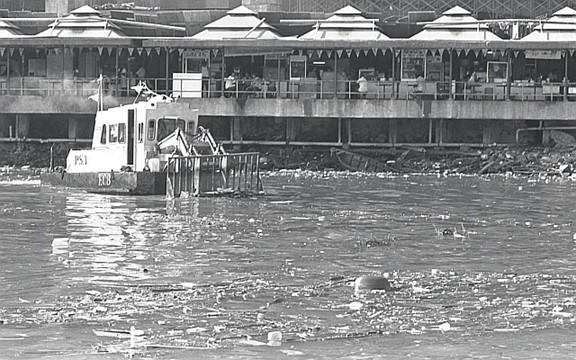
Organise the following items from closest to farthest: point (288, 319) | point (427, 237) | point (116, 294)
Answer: point (288, 319) < point (116, 294) < point (427, 237)

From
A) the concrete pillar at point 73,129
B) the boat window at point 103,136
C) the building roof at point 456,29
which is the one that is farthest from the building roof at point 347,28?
the boat window at point 103,136

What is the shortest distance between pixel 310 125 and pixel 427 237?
2910 centimetres

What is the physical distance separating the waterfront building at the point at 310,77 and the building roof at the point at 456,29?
55 mm

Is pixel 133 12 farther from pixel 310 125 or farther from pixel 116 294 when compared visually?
pixel 116 294

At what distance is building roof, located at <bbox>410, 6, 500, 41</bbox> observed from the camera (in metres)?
53.2

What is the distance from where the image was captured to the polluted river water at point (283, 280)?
515 inches

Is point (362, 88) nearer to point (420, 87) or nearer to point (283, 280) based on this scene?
point (420, 87)

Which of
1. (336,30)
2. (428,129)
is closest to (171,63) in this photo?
(336,30)

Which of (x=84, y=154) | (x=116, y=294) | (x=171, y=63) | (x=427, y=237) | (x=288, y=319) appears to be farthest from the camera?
(x=171, y=63)

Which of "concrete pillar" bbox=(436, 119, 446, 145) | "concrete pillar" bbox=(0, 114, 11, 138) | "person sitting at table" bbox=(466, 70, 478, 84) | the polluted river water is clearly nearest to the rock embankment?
"concrete pillar" bbox=(436, 119, 446, 145)

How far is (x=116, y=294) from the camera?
16.0m

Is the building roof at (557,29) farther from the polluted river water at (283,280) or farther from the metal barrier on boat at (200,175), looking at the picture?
the metal barrier on boat at (200,175)

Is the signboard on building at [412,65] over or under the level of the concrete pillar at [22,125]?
over

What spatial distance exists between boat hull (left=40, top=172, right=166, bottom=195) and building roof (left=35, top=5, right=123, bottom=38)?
18367 mm
